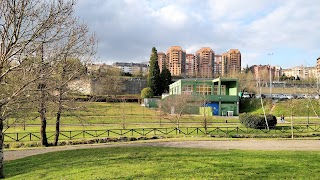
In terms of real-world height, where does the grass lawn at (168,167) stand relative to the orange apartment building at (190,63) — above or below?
below

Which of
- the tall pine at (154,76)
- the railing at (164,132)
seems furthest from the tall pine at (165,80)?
the railing at (164,132)

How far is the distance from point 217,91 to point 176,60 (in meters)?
81.7

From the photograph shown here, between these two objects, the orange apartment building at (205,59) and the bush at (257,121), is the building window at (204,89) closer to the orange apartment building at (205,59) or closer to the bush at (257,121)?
the bush at (257,121)

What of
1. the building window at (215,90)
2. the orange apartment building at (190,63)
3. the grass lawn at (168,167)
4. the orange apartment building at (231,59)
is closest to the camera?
the grass lawn at (168,167)

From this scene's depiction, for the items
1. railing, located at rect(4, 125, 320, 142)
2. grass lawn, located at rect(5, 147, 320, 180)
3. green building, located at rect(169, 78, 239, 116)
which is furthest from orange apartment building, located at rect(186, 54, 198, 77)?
grass lawn, located at rect(5, 147, 320, 180)

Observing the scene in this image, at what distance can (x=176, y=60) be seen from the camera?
472 ft

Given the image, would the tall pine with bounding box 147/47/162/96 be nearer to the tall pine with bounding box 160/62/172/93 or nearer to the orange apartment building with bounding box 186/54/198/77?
the tall pine with bounding box 160/62/172/93

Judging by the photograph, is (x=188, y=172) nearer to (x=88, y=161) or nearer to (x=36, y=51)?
(x=88, y=161)

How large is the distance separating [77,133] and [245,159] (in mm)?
20921

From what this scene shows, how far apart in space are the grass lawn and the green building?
146 ft

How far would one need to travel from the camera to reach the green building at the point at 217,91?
58.0 metres

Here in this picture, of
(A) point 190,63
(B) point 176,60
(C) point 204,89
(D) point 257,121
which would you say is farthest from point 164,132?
(A) point 190,63

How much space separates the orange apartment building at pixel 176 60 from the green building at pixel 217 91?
7684 centimetres

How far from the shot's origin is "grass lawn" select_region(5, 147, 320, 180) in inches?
338
